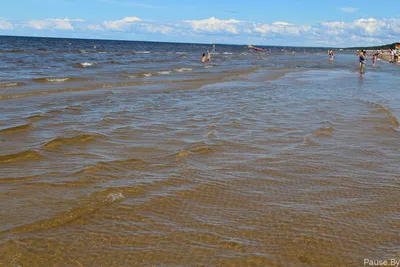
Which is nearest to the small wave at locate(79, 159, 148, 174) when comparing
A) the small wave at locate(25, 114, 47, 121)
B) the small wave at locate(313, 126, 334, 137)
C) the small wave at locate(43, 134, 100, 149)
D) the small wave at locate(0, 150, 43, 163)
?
the small wave at locate(0, 150, 43, 163)

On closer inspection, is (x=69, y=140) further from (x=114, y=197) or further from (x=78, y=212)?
(x=78, y=212)

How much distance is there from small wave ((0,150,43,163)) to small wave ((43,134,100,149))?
537mm

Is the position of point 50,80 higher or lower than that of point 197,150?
higher

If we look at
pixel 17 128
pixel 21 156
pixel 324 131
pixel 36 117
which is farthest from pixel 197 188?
pixel 36 117

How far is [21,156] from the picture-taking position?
735cm

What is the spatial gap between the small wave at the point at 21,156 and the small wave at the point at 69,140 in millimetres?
537

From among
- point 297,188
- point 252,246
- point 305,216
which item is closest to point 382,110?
point 297,188

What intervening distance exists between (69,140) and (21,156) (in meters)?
1.28

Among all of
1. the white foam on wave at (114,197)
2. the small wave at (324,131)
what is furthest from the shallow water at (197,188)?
the small wave at (324,131)

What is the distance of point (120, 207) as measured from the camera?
5.04 m

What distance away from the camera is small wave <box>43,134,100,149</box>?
8.12m

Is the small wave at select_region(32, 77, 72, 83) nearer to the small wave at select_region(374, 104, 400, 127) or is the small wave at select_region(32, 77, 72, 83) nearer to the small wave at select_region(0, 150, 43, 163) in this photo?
the small wave at select_region(0, 150, 43, 163)

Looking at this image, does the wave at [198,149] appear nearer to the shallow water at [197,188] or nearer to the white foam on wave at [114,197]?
the shallow water at [197,188]

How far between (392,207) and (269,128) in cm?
510
